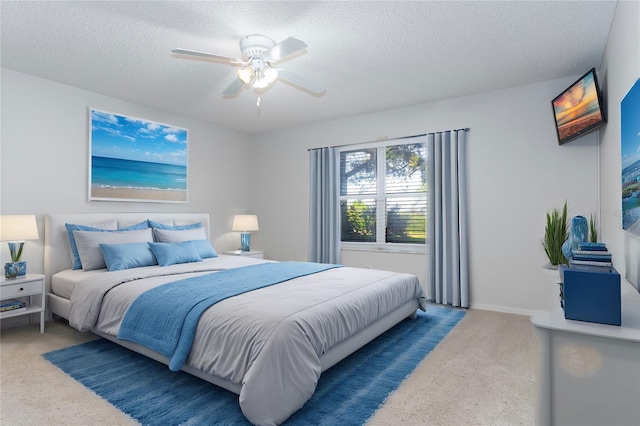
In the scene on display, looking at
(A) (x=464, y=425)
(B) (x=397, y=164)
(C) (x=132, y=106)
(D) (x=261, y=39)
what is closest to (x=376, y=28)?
(D) (x=261, y=39)

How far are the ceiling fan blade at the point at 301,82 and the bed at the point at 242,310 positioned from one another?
164 centimetres

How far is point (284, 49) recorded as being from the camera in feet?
8.20

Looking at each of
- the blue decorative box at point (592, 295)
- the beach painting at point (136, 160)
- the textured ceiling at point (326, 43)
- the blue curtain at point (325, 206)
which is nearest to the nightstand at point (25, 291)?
the beach painting at point (136, 160)

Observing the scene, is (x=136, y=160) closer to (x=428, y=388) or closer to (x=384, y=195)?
(x=384, y=195)

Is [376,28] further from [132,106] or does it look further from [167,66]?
[132,106]

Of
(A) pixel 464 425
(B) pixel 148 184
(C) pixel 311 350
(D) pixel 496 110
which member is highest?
(D) pixel 496 110

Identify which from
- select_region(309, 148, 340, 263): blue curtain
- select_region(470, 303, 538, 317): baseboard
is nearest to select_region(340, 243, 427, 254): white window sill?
select_region(309, 148, 340, 263): blue curtain

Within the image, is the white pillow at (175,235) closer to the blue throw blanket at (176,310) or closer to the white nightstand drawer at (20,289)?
the white nightstand drawer at (20,289)

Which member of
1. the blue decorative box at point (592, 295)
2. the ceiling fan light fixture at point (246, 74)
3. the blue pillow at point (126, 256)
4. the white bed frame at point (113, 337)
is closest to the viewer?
the blue decorative box at point (592, 295)

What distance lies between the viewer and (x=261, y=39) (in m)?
2.71

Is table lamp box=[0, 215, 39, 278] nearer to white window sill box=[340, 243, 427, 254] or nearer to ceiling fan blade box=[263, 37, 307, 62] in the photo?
ceiling fan blade box=[263, 37, 307, 62]

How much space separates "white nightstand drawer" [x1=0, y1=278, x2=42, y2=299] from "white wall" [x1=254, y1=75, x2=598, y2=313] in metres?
3.89

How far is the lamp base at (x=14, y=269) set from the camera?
325cm

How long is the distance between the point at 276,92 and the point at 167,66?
1.21 m
